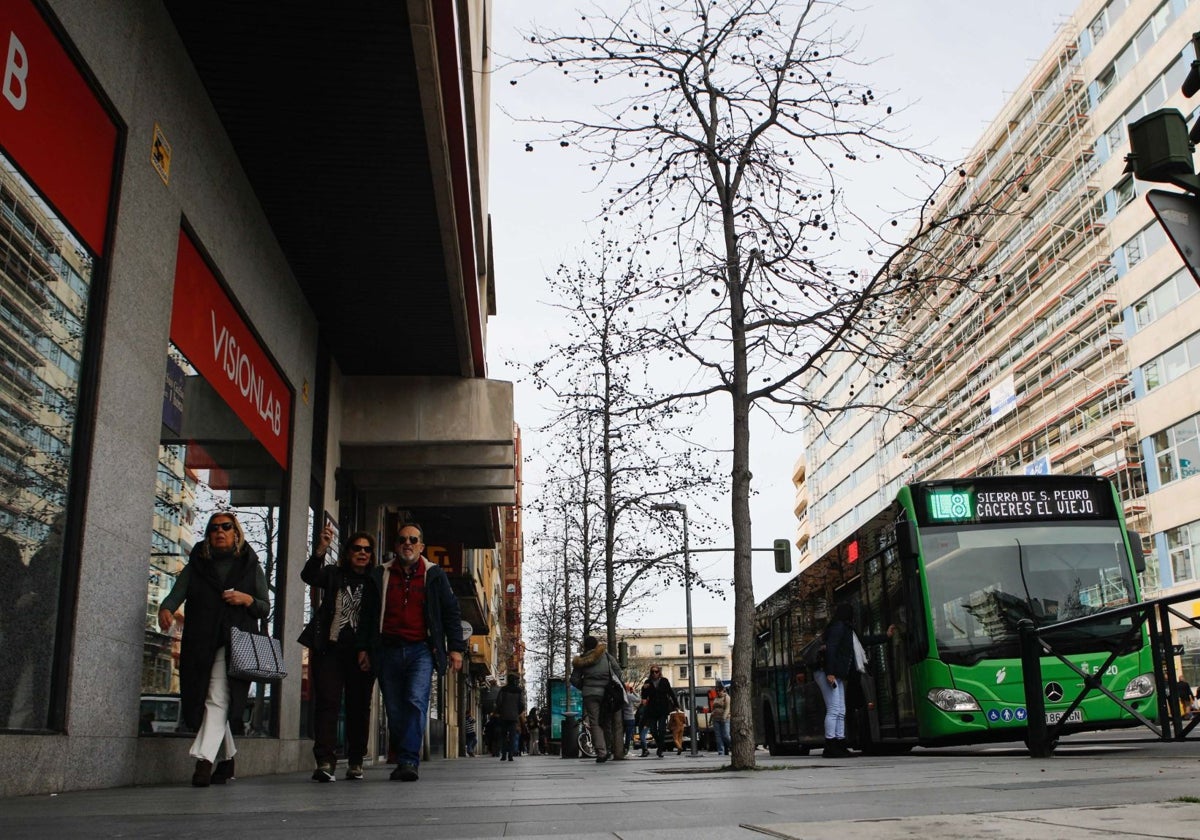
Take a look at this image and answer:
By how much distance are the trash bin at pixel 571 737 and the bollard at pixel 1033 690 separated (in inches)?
720

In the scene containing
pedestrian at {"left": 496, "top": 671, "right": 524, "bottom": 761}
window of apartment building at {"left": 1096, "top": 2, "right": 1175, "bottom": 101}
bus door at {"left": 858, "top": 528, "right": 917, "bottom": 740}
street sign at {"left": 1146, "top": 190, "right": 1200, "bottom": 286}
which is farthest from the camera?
window of apartment building at {"left": 1096, "top": 2, "right": 1175, "bottom": 101}

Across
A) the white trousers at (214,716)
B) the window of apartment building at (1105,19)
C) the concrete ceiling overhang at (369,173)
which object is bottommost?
the white trousers at (214,716)

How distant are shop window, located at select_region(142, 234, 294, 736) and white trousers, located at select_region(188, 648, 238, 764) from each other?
0.55 meters

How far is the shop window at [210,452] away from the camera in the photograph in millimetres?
8664

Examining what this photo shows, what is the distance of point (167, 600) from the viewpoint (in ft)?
24.8

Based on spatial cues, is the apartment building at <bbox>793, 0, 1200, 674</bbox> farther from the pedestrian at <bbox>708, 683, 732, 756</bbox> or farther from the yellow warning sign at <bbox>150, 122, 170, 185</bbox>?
the yellow warning sign at <bbox>150, 122, 170, 185</bbox>

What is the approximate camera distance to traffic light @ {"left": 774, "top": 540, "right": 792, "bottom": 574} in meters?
28.3

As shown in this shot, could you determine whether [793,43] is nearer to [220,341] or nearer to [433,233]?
[433,233]

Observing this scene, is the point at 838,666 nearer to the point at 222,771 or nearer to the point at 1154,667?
the point at 1154,667

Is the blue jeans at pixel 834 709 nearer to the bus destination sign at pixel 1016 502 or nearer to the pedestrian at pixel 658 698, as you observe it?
the bus destination sign at pixel 1016 502

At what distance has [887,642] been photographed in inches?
553

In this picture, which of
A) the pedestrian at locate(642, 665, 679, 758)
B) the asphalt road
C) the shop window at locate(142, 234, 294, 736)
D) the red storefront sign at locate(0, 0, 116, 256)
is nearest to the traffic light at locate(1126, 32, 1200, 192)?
the asphalt road

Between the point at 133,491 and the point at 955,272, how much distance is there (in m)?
8.32

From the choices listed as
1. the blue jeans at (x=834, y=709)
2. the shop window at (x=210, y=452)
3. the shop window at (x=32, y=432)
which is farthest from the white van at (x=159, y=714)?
the blue jeans at (x=834, y=709)
